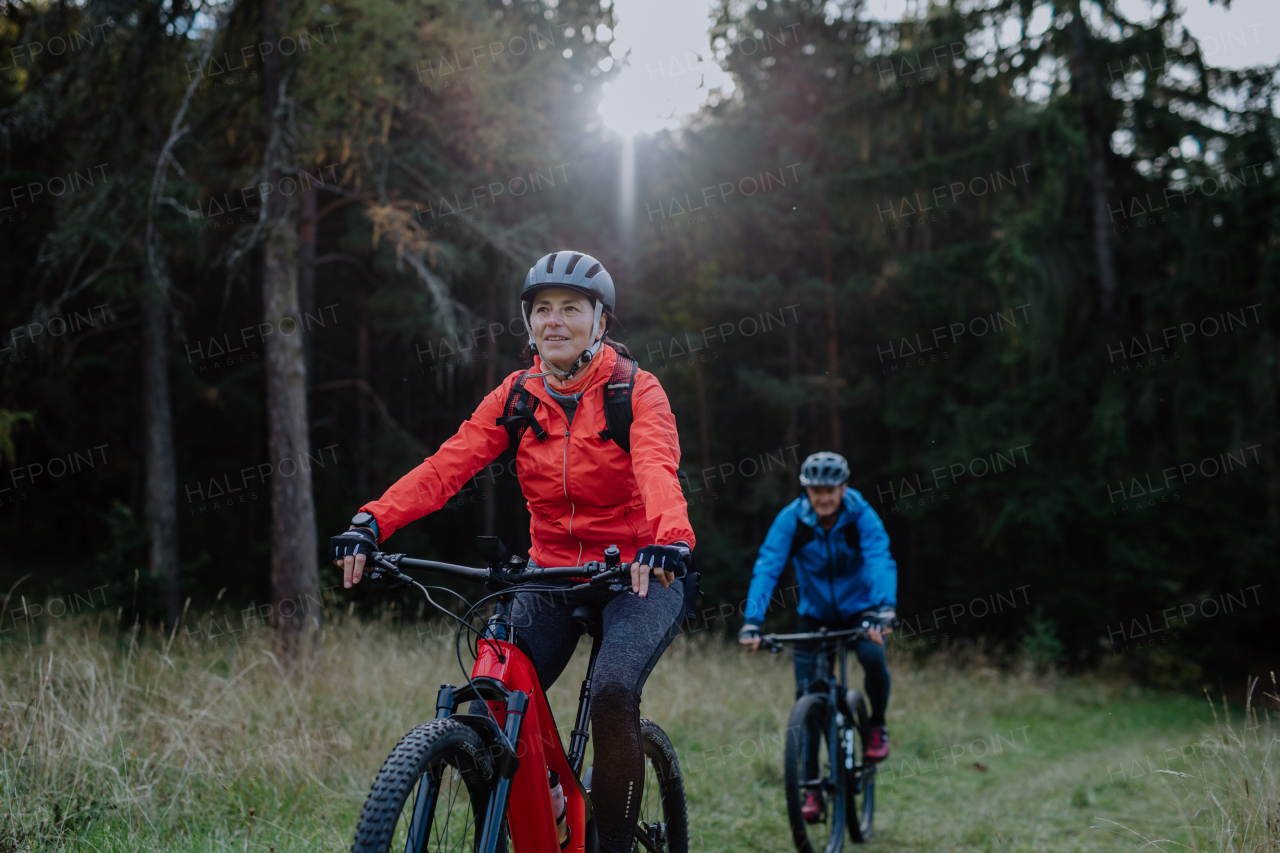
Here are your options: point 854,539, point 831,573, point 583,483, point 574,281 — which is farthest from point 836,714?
point 574,281

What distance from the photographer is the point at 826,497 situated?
17.9ft

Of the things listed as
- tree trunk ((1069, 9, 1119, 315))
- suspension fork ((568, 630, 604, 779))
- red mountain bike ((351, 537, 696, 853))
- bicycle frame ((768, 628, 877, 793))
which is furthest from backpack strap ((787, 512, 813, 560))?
tree trunk ((1069, 9, 1119, 315))

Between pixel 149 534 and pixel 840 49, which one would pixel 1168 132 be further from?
pixel 149 534

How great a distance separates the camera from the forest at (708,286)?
34.0 feet

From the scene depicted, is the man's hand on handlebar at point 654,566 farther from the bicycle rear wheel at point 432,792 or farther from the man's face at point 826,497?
the man's face at point 826,497

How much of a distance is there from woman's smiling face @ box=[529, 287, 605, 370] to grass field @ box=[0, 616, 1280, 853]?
246 cm

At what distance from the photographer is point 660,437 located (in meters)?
3.07

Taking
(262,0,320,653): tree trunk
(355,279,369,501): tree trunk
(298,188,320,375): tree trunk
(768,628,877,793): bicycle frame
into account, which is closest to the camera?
(768,628,877,793): bicycle frame

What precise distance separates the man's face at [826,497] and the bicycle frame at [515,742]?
2.86m

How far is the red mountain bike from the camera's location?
2.36 m

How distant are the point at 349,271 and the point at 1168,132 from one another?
1632cm

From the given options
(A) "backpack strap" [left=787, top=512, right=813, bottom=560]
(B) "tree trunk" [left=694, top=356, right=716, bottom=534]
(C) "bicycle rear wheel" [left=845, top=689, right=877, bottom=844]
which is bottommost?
(C) "bicycle rear wheel" [left=845, top=689, right=877, bottom=844]

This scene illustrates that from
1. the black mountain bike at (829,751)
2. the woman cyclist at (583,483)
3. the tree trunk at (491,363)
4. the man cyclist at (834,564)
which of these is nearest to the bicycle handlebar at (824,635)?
the black mountain bike at (829,751)

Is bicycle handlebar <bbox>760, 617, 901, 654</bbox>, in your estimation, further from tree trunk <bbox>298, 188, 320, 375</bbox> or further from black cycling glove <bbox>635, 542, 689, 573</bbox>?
tree trunk <bbox>298, 188, 320, 375</bbox>
